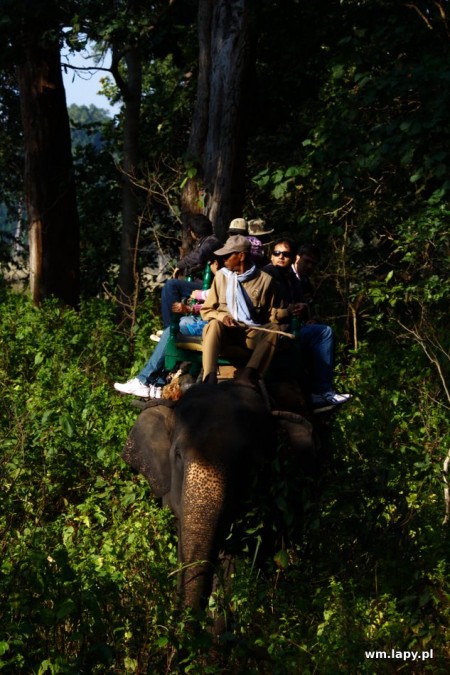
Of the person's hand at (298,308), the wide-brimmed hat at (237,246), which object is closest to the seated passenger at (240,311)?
the wide-brimmed hat at (237,246)

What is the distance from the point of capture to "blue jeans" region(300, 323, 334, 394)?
9.41 m

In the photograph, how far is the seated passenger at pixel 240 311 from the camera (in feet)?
26.0

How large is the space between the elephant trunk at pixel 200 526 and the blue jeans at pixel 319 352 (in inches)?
114

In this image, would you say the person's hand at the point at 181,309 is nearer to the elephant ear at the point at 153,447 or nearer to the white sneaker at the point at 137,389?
the white sneaker at the point at 137,389

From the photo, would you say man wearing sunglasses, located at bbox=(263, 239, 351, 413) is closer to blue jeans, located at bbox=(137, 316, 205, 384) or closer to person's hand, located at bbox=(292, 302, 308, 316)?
person's hand, located at bbox=(292, 302, 308, 316)

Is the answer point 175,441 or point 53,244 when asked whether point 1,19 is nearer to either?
point 53,244

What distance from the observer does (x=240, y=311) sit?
26.9 ft

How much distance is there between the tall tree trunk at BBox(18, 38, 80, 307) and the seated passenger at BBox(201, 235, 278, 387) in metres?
10.1

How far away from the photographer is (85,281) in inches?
903

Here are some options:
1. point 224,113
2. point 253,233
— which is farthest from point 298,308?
point 224,113

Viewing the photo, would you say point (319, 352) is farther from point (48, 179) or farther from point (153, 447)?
point (48, 179)

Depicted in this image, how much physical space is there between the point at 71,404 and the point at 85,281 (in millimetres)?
12600

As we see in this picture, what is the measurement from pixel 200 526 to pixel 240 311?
2.14 m

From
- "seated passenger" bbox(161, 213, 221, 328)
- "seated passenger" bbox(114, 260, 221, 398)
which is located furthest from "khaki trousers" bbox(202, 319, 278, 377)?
"seated passenger" bbox(161, 213, 221, 328)
